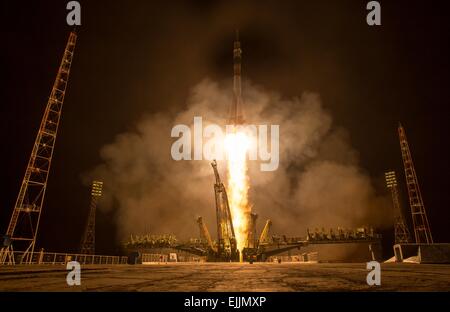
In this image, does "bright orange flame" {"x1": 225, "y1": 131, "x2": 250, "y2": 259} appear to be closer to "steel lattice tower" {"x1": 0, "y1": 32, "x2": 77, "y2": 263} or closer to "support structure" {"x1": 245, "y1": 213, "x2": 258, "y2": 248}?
"support structure" {"x1": 245, "y1": 213, "x2": 258, "y2": 248}

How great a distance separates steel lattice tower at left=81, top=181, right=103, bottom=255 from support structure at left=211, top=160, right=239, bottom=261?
46.2 meters

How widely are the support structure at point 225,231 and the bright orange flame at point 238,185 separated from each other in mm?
4166

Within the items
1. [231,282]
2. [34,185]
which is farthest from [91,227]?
[231,282]

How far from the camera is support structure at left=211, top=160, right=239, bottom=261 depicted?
6738 cm

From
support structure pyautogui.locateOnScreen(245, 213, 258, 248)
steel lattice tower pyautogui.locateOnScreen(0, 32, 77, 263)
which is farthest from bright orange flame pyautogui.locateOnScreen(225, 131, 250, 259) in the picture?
steel lattice tower pyautogui.locateOnScreen(0, 32, 77, 263)

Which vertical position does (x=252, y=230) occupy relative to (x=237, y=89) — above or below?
below

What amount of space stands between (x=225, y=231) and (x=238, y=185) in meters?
10.9

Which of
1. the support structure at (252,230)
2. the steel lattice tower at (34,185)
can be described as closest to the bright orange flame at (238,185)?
the support structure at (252,230)

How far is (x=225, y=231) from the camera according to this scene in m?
70.2

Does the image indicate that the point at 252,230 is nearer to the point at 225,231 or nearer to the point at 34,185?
the point at 225,231

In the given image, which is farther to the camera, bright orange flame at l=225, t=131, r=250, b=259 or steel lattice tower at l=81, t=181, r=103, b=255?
steel lattice tower at l=81, t=181, r=103, b=255
